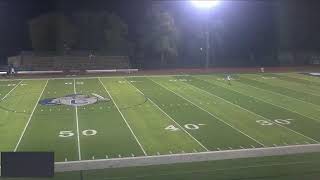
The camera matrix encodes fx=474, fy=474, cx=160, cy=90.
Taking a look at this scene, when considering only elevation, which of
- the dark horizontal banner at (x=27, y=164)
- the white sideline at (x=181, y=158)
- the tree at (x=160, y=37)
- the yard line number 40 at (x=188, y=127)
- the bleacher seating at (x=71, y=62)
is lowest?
the white sideline at (x=181, y=158)

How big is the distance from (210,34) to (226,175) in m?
23.5

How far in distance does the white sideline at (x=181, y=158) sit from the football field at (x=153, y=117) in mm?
382

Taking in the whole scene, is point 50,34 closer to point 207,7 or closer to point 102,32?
point 102,32

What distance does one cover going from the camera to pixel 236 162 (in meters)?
9.44

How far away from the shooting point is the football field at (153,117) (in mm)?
10882

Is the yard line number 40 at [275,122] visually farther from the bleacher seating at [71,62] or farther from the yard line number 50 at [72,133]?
the bleacher seating at [71,62]

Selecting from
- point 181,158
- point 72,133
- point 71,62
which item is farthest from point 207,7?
point 181,158

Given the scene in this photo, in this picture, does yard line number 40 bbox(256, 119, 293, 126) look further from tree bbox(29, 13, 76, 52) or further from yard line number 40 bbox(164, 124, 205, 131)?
tree bbox(29, 13, 76, 52)

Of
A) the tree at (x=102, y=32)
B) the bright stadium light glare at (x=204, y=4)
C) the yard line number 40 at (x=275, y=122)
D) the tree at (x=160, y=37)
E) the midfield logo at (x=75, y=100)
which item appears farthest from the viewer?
the tree at (x=160, y=37)

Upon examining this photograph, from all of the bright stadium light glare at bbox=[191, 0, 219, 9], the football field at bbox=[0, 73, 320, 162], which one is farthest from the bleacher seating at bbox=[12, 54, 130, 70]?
the football field at bbox=[0, 73, 320, 162]

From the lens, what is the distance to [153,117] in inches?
547

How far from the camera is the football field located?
35.7 ft

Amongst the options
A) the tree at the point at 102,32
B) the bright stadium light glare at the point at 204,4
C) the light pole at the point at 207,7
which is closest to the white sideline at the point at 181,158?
the tree at the point at 102,32

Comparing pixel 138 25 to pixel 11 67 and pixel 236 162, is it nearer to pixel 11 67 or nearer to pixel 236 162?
pixel 11 67
